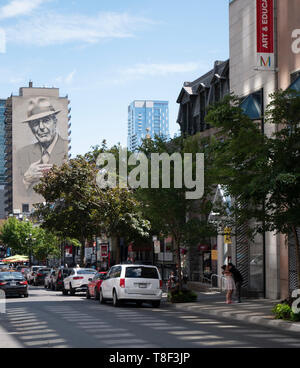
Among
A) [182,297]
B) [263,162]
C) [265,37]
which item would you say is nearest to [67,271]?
[182,297]

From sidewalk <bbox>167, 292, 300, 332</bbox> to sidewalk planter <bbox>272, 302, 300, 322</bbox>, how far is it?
0.83ft

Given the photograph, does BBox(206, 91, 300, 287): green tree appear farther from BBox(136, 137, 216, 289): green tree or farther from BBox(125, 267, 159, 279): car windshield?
BBox(136, 137, 216, 289): green tree

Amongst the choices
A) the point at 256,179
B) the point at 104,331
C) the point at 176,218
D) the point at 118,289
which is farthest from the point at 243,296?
the point at 104,331

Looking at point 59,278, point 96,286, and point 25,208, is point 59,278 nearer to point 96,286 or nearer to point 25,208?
point 96,286

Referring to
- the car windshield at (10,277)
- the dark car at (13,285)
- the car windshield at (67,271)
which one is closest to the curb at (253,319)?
the dark car at (13,285)

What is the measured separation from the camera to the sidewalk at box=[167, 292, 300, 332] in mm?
19347

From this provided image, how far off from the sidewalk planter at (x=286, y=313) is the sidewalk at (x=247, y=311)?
10.0 inches

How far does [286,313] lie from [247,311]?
398cm

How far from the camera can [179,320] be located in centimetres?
2102

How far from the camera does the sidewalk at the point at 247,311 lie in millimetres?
19347

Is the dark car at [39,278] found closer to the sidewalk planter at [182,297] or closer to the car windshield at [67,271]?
the car windshield at [67,271]

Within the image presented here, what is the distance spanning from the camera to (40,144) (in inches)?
6708

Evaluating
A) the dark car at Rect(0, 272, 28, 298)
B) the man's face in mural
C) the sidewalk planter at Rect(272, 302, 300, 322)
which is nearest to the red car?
the dark car at Rect(0, 272, 28, 298)
